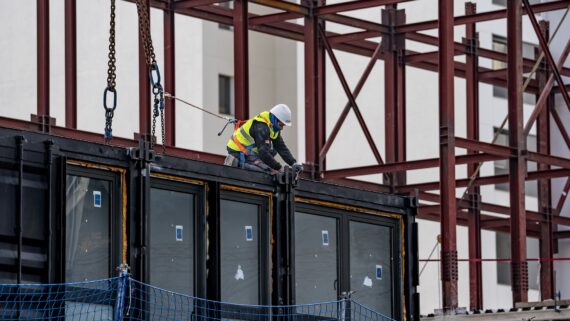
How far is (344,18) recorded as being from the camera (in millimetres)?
38281

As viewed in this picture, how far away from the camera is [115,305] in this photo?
16203 millimetres

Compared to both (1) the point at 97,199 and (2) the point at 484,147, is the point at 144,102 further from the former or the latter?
(1) the point at 97,199

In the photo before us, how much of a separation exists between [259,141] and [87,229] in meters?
6.69

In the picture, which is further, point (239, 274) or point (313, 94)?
point (313, 94)

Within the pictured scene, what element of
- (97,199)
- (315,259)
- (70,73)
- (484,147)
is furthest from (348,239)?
(70,73)

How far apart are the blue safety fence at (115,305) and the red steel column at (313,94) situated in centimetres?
1944

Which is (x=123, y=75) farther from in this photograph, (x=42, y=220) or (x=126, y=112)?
(x=42, y=220)

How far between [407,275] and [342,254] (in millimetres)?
1213

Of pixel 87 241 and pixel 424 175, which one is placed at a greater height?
pixel 424 175

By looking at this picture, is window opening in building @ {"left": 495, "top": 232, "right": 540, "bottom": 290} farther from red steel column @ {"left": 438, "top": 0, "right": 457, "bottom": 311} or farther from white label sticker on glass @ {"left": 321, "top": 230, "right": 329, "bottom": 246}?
white label sticker on glass @ {"left": 321, "top": 230, "right": 329, "bottom": 246}

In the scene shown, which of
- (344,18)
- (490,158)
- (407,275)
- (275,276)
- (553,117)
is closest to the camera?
(275,276)

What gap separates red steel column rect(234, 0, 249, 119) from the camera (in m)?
35.2

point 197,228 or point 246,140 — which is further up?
point 246,140

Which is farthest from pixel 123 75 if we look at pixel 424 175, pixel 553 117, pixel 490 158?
pixel 490 158
